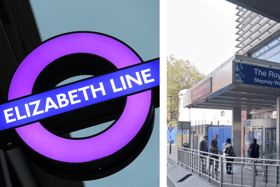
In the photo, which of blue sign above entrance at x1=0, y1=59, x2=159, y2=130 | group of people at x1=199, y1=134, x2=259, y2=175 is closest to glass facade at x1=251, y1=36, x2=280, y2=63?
group of people at x1=199, y1=134, x2=259, y2=175

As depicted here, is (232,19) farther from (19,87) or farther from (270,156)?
(19,87)

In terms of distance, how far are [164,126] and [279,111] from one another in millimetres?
852

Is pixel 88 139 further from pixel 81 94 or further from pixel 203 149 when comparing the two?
pixel 203 149

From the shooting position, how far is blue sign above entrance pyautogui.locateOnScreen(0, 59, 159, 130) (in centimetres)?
171

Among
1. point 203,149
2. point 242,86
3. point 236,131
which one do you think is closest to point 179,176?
point 203,149

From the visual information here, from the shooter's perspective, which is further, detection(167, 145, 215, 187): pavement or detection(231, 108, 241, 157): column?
detection(167, 145, 215, 187): pavement

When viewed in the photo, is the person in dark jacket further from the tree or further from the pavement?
the tree

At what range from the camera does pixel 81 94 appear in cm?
171

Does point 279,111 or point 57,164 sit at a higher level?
point 279,111

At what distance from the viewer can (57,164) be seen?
5.32ft

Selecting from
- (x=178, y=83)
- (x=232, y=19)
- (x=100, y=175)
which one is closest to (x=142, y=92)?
(x=178, y=83)

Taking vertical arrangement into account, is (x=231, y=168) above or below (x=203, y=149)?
below

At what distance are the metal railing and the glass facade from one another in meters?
0.59

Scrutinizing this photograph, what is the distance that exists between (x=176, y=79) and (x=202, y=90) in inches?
10.7
